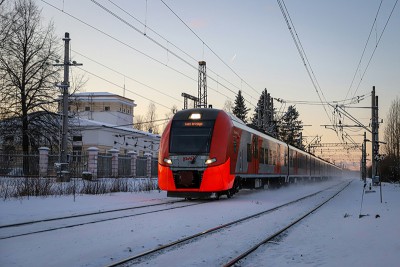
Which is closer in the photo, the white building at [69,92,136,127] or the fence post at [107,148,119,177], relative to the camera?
the fence post at [107,148,119,177]

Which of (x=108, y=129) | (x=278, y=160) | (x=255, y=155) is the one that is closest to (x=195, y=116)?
(x=255, y=155)

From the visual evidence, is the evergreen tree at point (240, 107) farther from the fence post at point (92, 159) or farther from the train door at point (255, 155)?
the train door at point (255, 155)

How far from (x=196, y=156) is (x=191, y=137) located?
0.89 metres

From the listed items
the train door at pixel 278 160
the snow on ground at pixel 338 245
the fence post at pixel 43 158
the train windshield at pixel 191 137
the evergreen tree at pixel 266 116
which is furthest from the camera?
the evergreen tree at pixel 266 116

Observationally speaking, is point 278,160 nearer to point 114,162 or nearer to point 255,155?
point 255,155

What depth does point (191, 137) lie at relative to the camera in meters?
18.2

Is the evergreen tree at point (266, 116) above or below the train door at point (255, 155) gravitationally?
above

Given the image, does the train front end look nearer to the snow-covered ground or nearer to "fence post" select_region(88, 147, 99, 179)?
the snow-covered ground

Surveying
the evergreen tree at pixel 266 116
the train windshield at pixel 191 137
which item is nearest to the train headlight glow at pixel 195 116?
the train windshield at pixel 191 137

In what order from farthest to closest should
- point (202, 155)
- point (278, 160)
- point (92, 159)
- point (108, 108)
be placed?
1. point (108, 108)
2. point (92, 159)
3. point (278, 160)
4. point (202, 155)

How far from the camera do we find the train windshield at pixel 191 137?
1792 cm

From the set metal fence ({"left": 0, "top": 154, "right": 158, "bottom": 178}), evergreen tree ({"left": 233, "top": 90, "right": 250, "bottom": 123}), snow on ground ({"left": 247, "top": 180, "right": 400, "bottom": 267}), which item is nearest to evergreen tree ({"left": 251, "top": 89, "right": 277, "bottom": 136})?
metal fence ({"left": 0, "top": 154, "right": 158, "bottom": 178})

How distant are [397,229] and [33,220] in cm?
844

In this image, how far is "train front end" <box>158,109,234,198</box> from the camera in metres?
17.5
